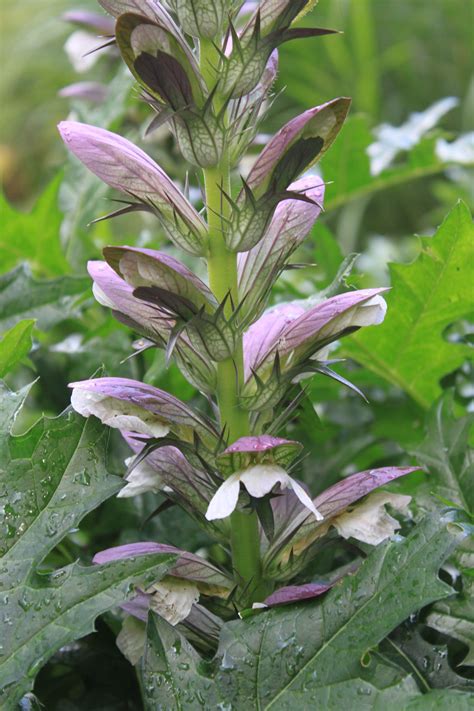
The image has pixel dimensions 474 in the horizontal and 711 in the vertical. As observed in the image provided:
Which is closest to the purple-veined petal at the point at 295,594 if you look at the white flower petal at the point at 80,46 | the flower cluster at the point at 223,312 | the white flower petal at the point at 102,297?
the flower cluster at the point at 223,312

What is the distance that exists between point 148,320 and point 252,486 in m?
0.14

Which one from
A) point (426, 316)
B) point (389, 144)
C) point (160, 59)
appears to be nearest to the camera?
point (160, 59)

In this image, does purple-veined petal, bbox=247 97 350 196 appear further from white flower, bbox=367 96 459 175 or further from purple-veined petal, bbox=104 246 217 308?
white flower, bbox=367 96 459 175

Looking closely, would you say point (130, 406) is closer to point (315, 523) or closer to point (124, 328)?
point (315, 523)

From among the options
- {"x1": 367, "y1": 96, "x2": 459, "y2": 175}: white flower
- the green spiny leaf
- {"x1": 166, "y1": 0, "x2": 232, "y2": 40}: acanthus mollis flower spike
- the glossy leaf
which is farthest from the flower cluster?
{"x1": 367, "y1": 96, "x2": 459, "y2": 175}: white flower

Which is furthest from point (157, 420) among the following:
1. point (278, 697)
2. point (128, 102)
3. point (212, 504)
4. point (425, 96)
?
point (425, 96)

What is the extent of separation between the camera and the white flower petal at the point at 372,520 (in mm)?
602

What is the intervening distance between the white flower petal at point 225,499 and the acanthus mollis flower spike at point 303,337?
66 millimetres

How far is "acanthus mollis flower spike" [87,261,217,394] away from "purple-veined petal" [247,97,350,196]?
113 millimetres

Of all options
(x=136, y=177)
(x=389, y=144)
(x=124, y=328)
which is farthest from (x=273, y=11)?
(x=389, y=144)

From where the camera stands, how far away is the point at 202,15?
0.58m

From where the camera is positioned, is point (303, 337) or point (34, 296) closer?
point (303, 337)

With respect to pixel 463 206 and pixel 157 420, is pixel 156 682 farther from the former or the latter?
pixel 463 206

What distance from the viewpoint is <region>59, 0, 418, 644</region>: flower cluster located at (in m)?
0.57
